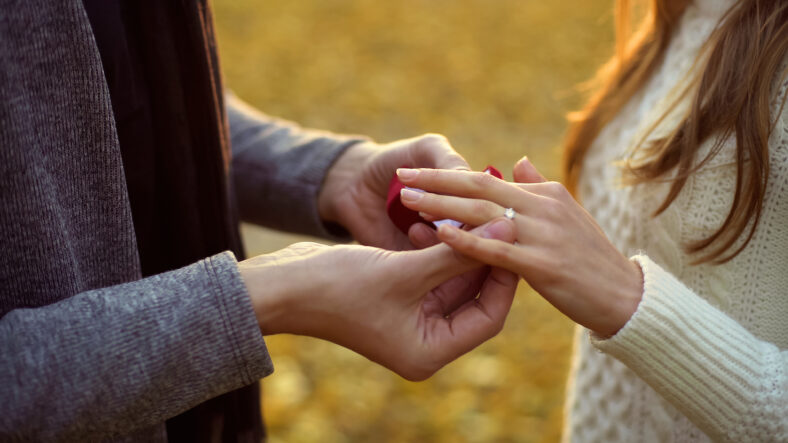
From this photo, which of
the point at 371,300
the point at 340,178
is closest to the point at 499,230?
the point at 371,300

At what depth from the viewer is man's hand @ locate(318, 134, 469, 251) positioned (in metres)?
1.59

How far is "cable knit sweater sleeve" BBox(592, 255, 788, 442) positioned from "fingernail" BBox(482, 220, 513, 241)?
11.5 inches

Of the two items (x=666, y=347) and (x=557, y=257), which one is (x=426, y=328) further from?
(x=666, y=347)

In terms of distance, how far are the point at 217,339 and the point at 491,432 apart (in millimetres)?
2365

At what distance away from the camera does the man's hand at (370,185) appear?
1.59m

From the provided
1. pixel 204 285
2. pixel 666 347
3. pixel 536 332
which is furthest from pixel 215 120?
pixel 536 332

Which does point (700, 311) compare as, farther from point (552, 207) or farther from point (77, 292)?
point (77, 292)

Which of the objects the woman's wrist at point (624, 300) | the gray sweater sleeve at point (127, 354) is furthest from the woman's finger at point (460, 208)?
the gray sweater sleeve at point (127, 354)

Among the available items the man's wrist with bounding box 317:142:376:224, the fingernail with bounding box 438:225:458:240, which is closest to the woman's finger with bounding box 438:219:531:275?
the fingernail with bounding box 438:225:458:240

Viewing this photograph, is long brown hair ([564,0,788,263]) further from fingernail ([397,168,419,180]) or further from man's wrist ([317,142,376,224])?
man's wrist ([317,142,376,224])

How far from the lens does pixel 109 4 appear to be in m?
1.29

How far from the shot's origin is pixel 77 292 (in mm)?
1146

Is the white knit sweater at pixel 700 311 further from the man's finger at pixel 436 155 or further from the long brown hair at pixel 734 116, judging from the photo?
the man's finger at pixel 436 155

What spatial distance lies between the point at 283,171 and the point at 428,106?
14.9 feet
